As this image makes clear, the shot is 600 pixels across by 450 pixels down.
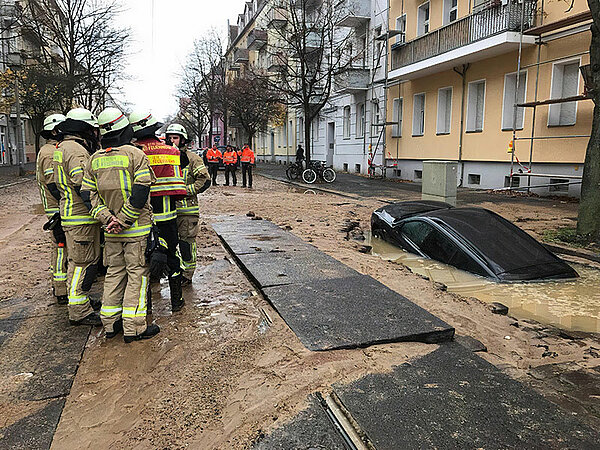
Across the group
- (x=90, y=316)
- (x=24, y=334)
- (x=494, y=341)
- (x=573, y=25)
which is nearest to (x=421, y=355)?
(x=494, y=341)

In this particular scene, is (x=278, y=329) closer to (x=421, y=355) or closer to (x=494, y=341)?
(x=421, y=355)

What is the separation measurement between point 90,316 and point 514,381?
11.7ft

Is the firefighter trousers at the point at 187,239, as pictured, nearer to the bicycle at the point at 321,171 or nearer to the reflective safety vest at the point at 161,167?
the reflective safety vest at the point at 161,167

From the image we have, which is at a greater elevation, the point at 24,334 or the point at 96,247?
the point at 96,247

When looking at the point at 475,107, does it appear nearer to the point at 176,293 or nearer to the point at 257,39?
the point at 176,293

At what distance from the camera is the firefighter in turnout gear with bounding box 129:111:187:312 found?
468 centimetres

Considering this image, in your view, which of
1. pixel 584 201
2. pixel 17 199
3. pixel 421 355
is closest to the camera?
pixel 421 355

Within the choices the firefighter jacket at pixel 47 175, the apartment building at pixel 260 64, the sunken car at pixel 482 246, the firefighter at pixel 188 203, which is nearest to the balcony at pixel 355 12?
the apartment building at pixel 260 64

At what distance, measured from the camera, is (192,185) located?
556 cm

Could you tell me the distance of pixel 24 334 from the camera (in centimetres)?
439

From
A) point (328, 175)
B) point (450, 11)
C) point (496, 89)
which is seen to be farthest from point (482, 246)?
point (450, 11)

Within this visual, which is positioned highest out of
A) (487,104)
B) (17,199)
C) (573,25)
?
(573,25)

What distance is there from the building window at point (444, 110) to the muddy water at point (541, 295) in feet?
52.3

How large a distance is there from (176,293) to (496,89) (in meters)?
16.6
